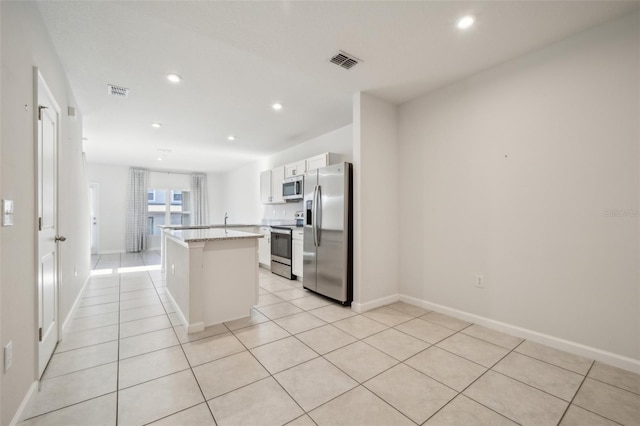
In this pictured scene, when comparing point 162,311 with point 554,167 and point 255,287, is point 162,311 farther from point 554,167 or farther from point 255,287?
point 554,167

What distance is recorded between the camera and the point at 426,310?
327 cm

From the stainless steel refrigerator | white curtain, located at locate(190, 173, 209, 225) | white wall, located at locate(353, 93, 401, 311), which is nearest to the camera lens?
white wall, located at locate(353, 93, 401, 311)

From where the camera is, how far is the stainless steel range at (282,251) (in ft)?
15.8

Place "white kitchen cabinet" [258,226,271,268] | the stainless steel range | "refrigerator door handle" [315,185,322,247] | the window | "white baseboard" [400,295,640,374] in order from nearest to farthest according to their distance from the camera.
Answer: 1. "white baseboard" [400,295,640,374]
2. "refrigerator door handle" [315,185,322,247]
3. the stainless steel range
4. "white kitchen cabinet" [258,226,271,268]
5. the window

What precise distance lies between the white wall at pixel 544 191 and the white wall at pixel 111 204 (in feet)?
28.2

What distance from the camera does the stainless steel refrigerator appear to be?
3373 millimetres

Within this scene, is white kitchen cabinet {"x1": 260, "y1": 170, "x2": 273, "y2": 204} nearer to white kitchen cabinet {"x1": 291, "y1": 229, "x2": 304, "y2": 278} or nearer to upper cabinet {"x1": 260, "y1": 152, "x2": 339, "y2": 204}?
Answer: upper cabinet {"x1": 260, "y1": 152, "x2": 339, "y2": 204}

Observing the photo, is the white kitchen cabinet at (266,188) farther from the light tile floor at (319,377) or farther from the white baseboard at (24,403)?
the white baseboard at (24,403)

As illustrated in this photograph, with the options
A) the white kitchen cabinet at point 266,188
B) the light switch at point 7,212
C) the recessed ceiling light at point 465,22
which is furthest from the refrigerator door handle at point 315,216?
the light switch at point 7,212

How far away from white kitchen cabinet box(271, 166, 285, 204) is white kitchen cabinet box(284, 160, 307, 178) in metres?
0.21

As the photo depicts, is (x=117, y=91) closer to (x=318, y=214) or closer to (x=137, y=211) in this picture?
(x=318, y=214)

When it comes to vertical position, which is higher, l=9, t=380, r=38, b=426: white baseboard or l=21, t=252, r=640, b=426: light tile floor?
l=9, t=380, r=38, b=426: white baseboard

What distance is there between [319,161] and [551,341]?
3.62m

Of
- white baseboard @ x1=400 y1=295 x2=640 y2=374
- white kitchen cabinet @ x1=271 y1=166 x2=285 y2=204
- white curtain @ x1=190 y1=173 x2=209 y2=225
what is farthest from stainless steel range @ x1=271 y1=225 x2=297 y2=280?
white curtain @ x1=190 y1=173 x2=209 y2=225
